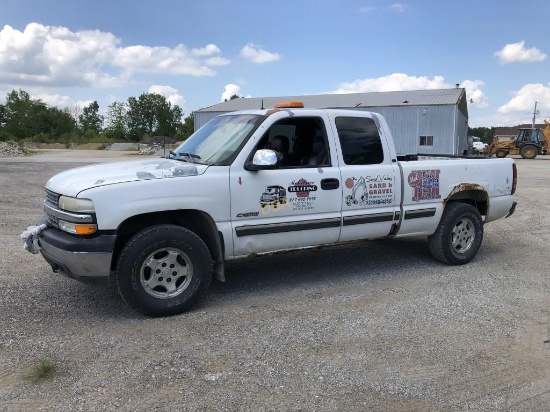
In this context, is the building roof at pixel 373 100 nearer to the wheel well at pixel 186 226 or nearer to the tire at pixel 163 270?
the wheel well at pixel 186 226

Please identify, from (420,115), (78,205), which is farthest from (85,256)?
(420,115)

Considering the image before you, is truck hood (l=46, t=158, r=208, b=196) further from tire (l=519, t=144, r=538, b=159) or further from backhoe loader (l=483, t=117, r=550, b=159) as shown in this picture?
tire (l=519, t=144, r=538, b=159)

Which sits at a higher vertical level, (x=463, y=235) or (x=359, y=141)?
(x=359, y=141)

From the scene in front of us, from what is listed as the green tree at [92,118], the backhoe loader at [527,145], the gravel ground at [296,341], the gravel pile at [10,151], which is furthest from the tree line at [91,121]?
the gravel ground at [296,341]

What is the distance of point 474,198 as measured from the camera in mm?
6777

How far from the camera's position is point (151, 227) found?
14.9ft

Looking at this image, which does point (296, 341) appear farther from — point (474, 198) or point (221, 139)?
point (474, 198)

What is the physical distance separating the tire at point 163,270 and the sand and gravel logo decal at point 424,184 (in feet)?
8.72

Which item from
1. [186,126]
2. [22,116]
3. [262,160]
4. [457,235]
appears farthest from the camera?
[186,126]

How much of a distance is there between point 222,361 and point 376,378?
1.13 meters

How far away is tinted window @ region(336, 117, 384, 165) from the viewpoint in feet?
18.3

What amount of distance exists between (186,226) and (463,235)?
373 centimetres

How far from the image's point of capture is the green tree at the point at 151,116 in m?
115

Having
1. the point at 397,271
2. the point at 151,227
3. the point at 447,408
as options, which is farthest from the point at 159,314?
the point at 397,271
